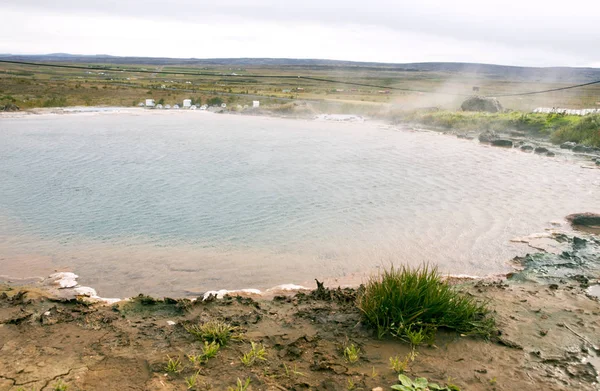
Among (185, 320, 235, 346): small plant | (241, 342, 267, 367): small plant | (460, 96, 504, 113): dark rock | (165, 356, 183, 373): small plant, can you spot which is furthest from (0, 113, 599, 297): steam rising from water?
(460, 96, 504, 113): dark rock

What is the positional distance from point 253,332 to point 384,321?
1.35 metres

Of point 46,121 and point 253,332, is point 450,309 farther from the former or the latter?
point 46,121

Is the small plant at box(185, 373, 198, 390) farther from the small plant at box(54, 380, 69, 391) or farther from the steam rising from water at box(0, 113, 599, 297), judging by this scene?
the steam rising from water at box(0, 113, 599, 297)

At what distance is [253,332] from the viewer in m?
4.64

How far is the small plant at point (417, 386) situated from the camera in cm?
356

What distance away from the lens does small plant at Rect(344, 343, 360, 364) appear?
4.05 m

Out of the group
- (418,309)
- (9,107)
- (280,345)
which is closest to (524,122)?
(418,309)

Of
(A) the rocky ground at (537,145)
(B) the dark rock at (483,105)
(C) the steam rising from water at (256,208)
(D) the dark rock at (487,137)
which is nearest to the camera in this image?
(C) the steam rising from water at (256,208)

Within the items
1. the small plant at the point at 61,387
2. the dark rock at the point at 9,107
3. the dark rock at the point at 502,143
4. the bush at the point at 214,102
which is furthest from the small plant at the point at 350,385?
the bush at the point at 214,102

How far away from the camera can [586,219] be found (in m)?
9.61

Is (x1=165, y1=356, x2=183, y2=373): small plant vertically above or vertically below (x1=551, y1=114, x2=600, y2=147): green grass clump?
below

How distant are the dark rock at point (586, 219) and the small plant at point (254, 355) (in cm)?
823

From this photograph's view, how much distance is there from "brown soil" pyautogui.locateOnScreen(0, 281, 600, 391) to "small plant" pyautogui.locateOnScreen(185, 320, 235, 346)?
2.9 inches

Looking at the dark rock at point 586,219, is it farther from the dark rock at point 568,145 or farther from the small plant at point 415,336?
the dark rock at point 568,145
